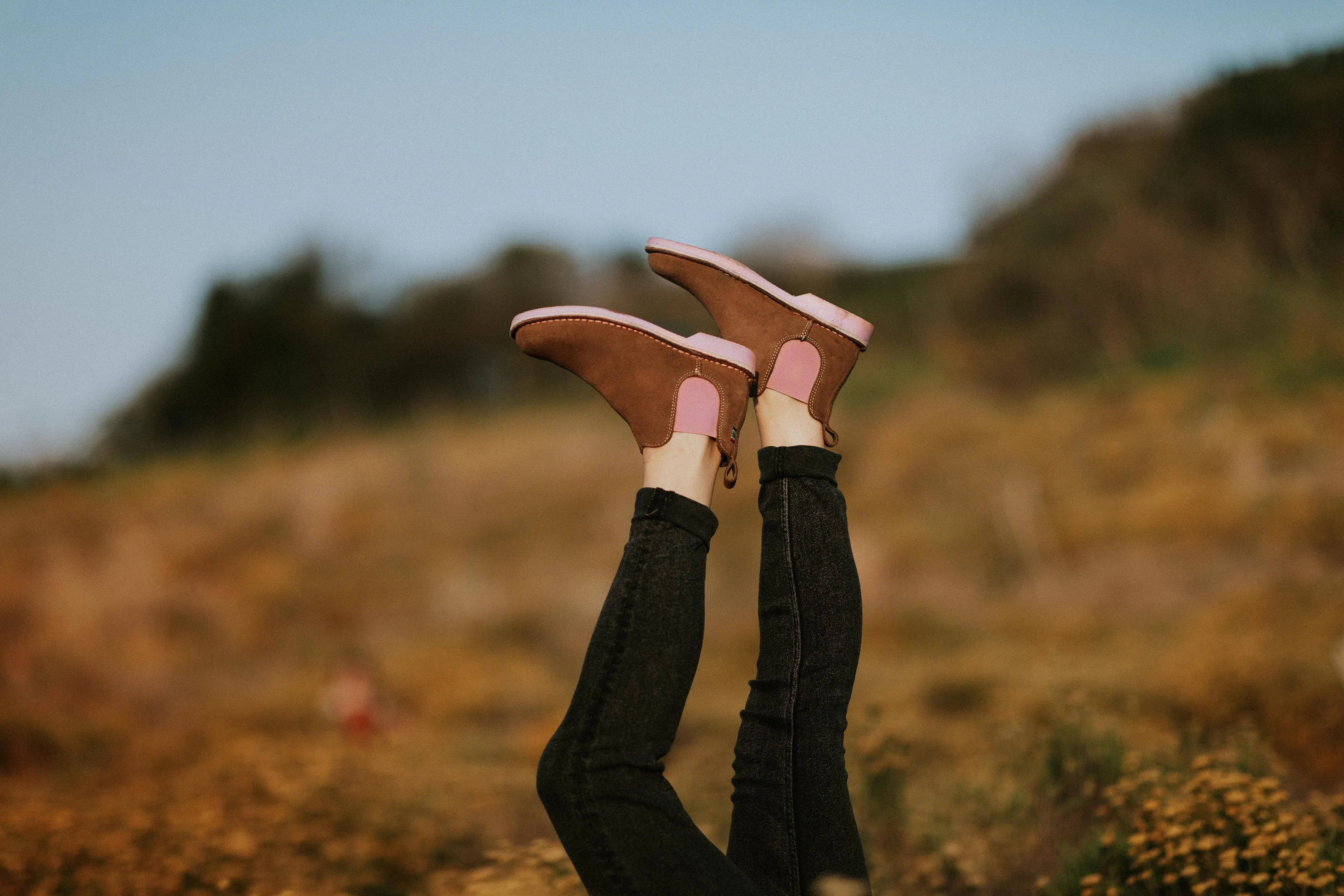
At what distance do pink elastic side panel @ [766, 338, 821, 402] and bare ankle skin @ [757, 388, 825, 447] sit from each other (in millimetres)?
17

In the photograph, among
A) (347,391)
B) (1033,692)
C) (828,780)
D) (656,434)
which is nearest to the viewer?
(828,780)

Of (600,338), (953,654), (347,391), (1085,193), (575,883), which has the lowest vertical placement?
(575,883)

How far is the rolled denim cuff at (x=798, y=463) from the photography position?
1771 mm

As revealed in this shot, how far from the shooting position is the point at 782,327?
6.48ft

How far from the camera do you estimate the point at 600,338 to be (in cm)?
183

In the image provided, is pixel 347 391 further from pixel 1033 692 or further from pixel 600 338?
pixel 600 338

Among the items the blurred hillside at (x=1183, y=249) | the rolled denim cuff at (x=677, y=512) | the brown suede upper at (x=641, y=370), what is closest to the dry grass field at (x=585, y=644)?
the rolled denim cuff at (x=677, y=512)

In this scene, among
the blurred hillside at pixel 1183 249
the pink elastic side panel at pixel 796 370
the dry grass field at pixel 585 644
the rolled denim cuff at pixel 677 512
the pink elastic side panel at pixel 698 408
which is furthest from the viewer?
the blurred hillside at pixel 1183 249

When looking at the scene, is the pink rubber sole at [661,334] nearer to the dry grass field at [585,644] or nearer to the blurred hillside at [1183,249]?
the dry grass field at [585,644]

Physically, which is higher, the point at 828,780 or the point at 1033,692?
the point at 1033,692

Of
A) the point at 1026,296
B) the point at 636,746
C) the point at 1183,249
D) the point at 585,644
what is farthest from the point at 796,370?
the point at 1026,296

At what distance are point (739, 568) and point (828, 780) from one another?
13.2 m

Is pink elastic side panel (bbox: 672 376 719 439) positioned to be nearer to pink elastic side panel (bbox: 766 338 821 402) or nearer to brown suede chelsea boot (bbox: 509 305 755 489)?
brown suede chelsea boot (bbox: 509 305 755 489)

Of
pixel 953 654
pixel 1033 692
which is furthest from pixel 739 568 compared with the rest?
pixel 1033 692
